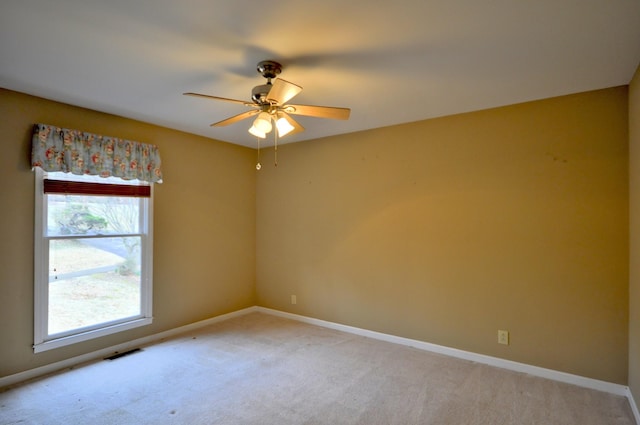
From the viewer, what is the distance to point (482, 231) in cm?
321

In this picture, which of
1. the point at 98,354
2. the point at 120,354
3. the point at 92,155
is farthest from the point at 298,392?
the point at 92,155

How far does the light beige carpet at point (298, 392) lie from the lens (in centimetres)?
232

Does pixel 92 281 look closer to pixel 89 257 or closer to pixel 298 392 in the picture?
pixel 89 257

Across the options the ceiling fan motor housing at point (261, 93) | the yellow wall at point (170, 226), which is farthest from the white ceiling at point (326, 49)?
the yellow wall at point (170, 226)

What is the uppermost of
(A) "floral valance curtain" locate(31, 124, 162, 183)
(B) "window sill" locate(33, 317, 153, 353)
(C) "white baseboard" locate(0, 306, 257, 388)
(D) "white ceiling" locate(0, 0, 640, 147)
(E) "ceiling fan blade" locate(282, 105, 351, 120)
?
(D) "white ceiling" locate(0, 0, 640, 147)

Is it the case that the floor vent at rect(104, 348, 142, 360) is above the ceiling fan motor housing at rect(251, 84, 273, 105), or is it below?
below

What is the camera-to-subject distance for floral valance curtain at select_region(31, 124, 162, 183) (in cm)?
290

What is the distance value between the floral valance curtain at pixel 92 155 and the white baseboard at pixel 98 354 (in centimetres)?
172

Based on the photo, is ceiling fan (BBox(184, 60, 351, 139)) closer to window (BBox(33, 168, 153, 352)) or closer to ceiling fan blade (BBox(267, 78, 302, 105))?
ceiling fan blade (BBox(267, 78, 302, 105))

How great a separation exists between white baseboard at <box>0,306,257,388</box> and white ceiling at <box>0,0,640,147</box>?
2.37m

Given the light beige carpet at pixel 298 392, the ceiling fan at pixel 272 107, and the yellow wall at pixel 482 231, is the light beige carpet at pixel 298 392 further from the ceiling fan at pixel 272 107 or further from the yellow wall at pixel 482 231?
the ceiling fan at pixel 272 107

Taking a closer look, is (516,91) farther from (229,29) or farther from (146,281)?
(146,281)

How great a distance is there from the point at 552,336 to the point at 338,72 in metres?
2.80

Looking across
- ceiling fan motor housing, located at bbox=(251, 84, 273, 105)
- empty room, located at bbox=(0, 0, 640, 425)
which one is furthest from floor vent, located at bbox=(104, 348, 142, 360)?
ceiling fan motor housing, located at bbox=(251, 84, 273, 105)
